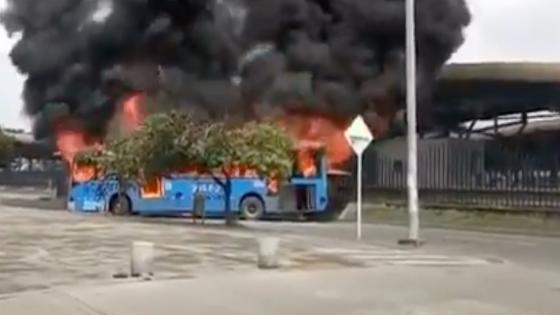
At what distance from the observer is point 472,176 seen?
34906 mm

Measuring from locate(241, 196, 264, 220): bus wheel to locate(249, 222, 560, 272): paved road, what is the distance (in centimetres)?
721

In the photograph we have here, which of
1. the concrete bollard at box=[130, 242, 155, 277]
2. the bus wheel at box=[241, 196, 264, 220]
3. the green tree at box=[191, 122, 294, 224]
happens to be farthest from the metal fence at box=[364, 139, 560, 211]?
the concrete bollard at box=[130, 242, 155, 277]

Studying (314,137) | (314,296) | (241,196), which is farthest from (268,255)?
(314,137)

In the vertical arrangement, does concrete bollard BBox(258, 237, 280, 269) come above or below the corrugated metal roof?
below

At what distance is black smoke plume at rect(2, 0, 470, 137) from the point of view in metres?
45.7

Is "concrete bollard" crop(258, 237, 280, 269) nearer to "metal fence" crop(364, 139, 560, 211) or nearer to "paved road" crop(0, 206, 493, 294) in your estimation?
"paved road" crop(0, 206, 493, 294)

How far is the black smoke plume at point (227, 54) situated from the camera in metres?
45.7

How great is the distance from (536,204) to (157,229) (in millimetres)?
11020

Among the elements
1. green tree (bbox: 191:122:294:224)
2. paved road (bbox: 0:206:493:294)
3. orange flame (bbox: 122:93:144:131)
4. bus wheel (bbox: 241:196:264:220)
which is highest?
orange flame (bbox: 122:93:144:131)

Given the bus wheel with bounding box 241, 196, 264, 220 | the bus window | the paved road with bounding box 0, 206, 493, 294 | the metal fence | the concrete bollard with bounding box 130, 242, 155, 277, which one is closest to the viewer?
the concrete bollard with bounding box 130, 242, 155, 277

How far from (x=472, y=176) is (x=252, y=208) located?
27.4 feet

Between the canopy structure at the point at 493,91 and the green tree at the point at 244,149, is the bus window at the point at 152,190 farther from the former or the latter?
the canopy structure at the point at 493,91

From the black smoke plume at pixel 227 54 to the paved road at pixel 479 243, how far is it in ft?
46.7

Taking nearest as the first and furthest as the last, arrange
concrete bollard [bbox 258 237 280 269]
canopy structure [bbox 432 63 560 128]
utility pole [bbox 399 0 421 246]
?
1. concrete bollard [bbox 258 237 280 269]
2. utility pole [bbox 399 0 421 246]
3. canopy structure [bbox 432 63 560 128]
